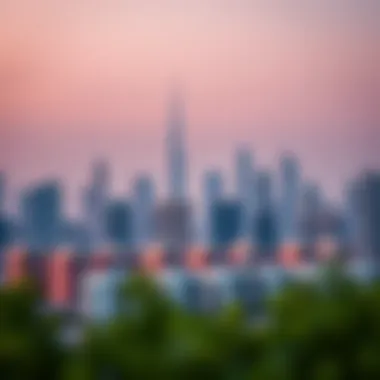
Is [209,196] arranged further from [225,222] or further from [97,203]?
[97,203]

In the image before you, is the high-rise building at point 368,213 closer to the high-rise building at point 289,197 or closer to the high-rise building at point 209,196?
the high-rise building at point 289,197

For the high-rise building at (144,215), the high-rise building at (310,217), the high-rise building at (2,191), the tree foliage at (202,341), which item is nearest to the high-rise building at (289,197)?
the high-rise building at (310,217)

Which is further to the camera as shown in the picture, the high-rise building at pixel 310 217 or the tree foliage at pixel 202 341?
the high-rise building at pixel 310 217

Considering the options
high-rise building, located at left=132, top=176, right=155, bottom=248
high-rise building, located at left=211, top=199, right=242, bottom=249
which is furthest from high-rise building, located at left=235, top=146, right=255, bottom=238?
high-rise building, located at left=132, top=176, right=155, bottom=248

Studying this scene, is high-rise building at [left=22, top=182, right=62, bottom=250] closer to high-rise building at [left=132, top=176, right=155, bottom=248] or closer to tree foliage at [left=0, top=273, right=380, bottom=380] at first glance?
high-rise building at [left=132, top=176, right=155, bottom=248]

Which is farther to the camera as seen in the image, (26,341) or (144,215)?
(144,215)

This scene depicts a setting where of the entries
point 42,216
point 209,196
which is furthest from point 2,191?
point 209,196

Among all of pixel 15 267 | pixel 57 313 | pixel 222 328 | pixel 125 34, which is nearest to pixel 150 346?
pixel 222 328
